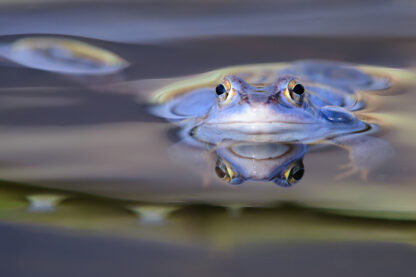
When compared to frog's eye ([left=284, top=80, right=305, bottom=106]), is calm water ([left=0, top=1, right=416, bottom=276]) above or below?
below

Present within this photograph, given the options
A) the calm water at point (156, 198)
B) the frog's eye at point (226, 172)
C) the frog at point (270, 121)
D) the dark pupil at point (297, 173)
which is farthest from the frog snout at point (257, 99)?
the dark pupil at point (297, 173)

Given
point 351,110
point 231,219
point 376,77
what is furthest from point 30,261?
point 376,77

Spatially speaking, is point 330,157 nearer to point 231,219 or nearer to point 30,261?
point 231,219

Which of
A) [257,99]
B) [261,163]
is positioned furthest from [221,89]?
[261,163]

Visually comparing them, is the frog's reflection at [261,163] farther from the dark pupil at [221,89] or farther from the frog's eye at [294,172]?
the dark pupil at [221,89]

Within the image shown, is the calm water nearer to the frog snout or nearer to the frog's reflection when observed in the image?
the frog's reflection

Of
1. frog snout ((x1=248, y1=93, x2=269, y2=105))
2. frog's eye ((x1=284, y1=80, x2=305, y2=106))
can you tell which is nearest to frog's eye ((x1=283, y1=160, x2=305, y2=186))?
frog snout ((x1=248, y1=93, x2=269, y2=105))

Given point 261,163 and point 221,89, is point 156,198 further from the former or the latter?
point 221,89
